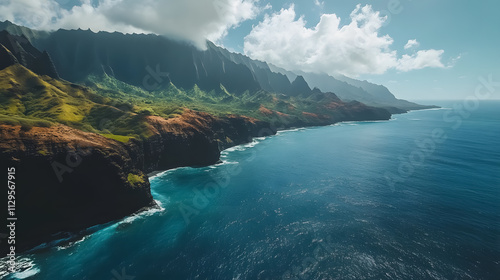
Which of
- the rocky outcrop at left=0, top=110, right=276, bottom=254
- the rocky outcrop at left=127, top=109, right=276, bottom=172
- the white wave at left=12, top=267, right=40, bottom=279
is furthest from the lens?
the rocky outcrop at left=127, top=109, right=276, bottom=172

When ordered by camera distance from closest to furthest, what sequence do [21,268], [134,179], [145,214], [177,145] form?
[21,268]
[145,214]
[134,179]
[177,145]

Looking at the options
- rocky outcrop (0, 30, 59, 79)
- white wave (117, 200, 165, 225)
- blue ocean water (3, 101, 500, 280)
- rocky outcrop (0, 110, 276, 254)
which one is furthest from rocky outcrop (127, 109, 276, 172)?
rocky outcrop (0, 30, 59, 79)

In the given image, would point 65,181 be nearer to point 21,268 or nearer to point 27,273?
point 21,268

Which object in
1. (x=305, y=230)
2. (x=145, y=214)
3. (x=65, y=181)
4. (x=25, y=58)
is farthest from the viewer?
(x=25, y=58)

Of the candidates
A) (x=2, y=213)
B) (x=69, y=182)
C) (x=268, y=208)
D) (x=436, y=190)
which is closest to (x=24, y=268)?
(x=2, y=213)

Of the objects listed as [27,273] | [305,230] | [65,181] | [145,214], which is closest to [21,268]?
[27,273]

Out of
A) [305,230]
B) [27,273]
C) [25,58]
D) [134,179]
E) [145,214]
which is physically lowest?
[305,230]

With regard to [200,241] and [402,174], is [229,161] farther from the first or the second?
[402,174]

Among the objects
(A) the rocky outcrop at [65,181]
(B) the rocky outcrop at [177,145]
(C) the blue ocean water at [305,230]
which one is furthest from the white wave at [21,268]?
(B) the rocky outcrop at [177,145]

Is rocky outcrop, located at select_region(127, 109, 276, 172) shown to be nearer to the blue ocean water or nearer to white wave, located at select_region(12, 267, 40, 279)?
the blue ocean water

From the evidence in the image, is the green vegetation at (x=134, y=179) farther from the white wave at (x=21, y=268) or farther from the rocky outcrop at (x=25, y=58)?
the rocky outcrop at (x=25, y=58)
